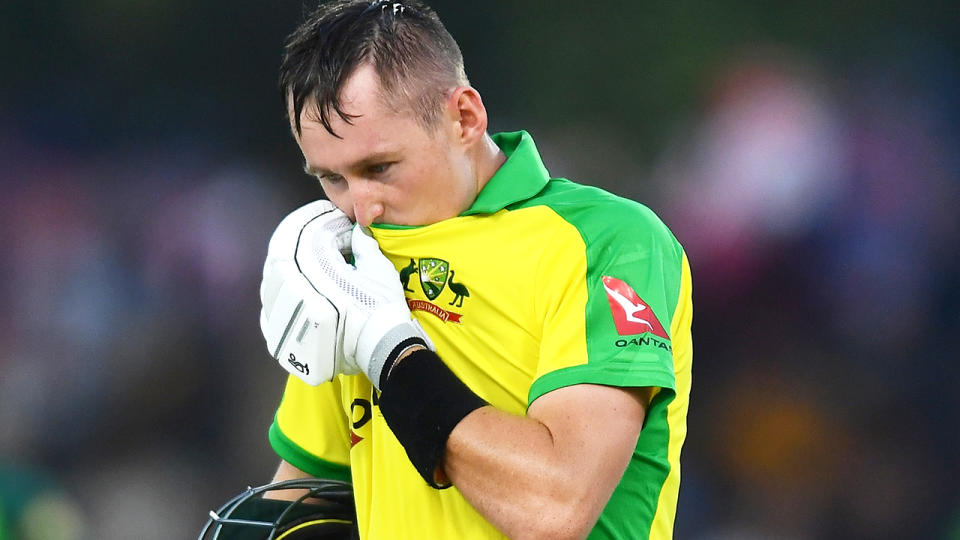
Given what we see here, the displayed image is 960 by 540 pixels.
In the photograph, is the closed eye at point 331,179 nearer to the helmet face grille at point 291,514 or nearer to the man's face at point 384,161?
the man's face at point 384,161

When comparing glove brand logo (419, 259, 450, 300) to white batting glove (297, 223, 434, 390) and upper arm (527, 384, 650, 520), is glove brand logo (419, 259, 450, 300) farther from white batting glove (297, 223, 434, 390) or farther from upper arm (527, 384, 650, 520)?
upper arm (527, 384, 650, 520)

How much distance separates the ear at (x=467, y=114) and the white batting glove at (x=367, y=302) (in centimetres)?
21

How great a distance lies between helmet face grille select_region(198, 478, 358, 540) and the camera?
159 cm

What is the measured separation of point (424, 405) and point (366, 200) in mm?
344

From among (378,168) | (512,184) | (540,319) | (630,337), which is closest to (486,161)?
(512,184)

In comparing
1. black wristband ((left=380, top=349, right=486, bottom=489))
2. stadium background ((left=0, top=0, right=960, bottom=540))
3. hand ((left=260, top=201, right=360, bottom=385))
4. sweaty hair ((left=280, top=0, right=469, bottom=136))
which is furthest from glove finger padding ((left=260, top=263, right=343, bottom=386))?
stadium background ((left=0, top=0, right=960, bottom=540))

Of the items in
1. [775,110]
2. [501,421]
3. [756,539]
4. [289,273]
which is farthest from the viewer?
[775,110]

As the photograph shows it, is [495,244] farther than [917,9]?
No

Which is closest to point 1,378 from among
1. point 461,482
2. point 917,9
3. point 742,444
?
point 742,444

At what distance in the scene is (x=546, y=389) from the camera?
4.33 feet

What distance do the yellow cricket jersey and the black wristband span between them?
12cm

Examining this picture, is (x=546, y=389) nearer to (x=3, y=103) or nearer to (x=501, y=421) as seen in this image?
(x=501, y=421)

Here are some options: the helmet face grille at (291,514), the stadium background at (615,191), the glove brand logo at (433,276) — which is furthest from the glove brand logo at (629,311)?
the stadium background at (615,191)

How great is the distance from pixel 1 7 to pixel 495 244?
298cm
